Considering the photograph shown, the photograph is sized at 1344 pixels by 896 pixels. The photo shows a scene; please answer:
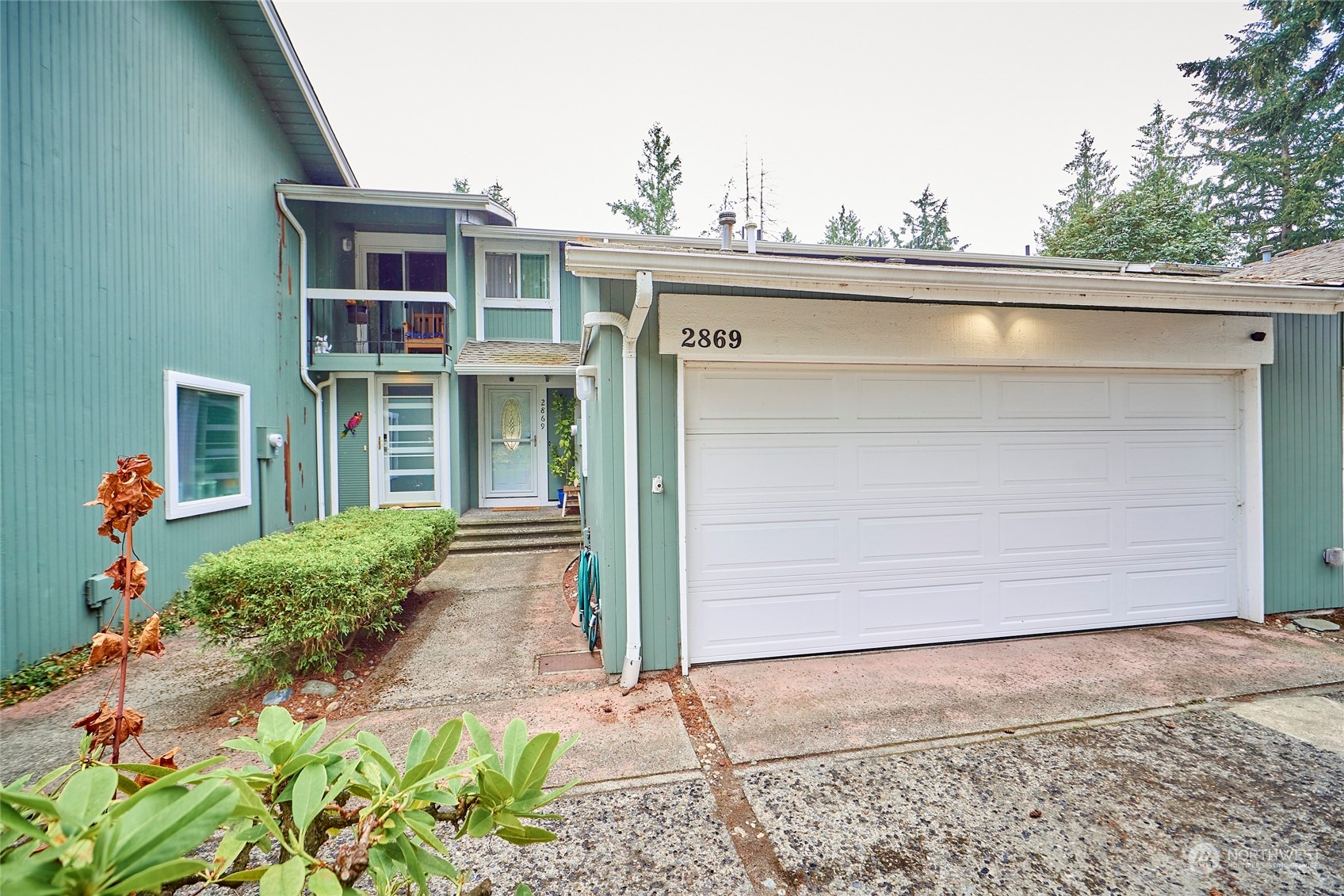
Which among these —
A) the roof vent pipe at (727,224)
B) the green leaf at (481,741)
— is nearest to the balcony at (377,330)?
the roof vent pipe at (727,224)

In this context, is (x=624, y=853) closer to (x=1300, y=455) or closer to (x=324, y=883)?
(x=324, y=883)

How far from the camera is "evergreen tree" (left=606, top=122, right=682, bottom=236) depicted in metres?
16.8

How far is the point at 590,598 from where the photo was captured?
13.5ft

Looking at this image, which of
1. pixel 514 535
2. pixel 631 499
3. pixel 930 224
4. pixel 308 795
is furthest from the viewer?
pixel 930 224

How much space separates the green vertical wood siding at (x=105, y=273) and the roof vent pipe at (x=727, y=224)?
4.96 meters

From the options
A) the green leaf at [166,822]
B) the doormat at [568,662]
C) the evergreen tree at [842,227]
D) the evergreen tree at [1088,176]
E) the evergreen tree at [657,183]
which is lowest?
the doormat at [568,662]

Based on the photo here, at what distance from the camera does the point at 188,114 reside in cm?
559

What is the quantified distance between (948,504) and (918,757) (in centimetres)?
195

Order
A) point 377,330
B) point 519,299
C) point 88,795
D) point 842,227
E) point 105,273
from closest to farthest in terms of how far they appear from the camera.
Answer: point 88,795 < point 105,273 < point 377,330 < point 519,299 < point 842,227

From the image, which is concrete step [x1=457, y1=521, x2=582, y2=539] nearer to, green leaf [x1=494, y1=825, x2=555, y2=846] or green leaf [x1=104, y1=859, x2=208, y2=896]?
green leaf [x1=494, y1=825, x2=555, y2=846]

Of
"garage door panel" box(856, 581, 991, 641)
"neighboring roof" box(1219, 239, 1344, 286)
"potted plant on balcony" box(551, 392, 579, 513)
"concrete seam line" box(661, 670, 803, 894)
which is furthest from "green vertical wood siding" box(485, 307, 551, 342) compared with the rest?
"neighboring roof" box(1219, 239, 1344, 286)

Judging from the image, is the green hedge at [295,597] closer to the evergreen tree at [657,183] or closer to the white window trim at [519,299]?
the white window trim at [519,299]

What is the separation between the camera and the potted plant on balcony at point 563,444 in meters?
9.07
